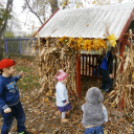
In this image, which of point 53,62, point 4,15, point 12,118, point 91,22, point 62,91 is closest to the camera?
point 12,118

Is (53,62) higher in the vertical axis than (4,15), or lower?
lower

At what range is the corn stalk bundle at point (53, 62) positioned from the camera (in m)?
4.27

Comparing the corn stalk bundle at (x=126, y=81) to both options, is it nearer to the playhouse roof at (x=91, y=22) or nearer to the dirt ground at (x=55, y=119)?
the dirt ground at (x=55, y=119)

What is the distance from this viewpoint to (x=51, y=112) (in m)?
4.06

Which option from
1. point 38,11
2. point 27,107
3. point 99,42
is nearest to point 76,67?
point 99,42

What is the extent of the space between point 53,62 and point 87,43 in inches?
59.1

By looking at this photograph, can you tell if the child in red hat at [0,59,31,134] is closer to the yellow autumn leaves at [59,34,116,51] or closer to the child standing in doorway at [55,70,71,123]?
the child standing in doorway at [55,70,71,123]

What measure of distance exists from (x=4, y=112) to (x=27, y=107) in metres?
1.86

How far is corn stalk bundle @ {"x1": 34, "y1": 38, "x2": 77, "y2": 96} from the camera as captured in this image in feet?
14.0

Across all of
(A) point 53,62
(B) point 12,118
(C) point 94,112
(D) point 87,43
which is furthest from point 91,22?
(B) point 12,118

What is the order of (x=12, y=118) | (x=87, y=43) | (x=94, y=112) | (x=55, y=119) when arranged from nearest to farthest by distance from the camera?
1. (x=94, y=112)
2. (x=12, y=118)
3. (x=87, y=43)
4. (x=55, y=119)

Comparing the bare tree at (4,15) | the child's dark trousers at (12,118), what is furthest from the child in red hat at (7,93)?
the bare tree at (4,15)

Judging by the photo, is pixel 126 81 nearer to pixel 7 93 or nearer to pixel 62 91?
pixel 62 91

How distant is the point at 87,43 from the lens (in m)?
3.60
